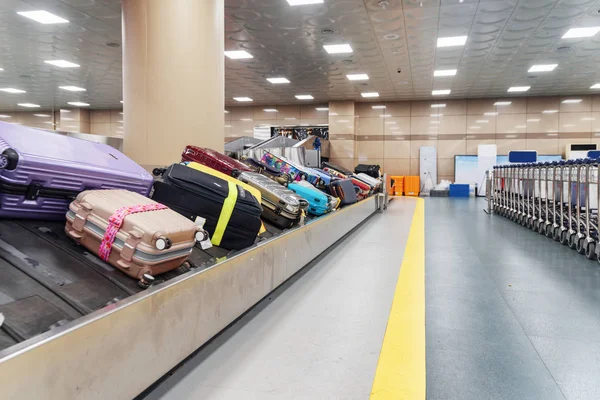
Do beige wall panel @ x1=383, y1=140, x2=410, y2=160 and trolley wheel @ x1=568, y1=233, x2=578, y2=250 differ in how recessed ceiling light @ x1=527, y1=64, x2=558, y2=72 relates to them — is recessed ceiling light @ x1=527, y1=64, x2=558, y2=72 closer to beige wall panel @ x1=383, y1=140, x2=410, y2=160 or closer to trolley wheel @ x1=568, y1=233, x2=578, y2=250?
beige wall panel @ x1=383, y1=140, x2=410, y2=160

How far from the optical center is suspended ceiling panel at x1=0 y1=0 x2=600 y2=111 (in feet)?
28.5

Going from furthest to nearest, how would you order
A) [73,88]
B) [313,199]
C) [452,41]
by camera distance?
[73,88]
[452,41]
[313,199]

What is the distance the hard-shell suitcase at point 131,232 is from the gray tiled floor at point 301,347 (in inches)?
21.6

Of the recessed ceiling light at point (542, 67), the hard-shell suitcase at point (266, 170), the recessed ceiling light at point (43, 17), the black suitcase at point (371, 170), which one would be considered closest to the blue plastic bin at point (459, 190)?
the black suitcase at point (371, 170)

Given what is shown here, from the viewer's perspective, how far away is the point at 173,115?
422 cm

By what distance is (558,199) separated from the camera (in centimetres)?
679

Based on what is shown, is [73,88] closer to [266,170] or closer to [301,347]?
[266,170]

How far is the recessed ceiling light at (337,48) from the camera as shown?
11.2m

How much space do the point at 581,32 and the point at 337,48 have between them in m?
6.03

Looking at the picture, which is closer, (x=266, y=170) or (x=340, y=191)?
(x=266, y=170)

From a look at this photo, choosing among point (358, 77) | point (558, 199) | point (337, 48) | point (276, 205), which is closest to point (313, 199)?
point (276, 205)

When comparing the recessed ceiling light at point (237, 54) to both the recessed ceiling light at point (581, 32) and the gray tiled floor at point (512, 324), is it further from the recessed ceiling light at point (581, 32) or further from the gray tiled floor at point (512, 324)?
the gray tiled floor at point (512, 324)

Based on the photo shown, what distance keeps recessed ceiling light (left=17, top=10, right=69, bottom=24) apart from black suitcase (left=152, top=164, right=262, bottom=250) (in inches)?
343

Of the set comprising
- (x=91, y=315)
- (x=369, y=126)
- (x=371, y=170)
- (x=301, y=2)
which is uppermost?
(x=301, y=2)
